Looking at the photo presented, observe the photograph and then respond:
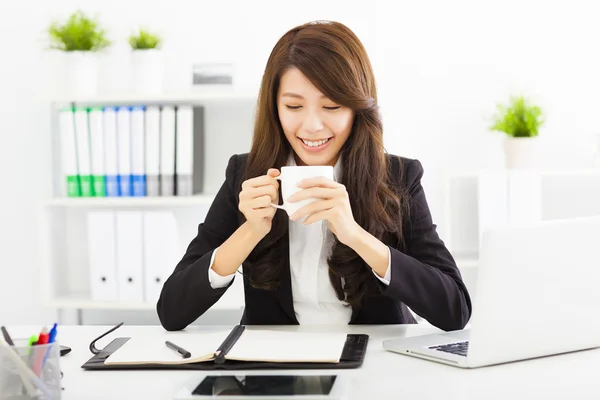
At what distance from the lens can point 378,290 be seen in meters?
1.73

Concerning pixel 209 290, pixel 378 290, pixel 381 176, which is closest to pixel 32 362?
pixel 209 290

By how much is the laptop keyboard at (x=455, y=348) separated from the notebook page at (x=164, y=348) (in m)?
0.39

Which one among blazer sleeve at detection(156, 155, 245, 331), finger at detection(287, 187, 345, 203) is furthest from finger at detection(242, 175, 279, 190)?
blazer sleeve at detection(156, 155, 245, 331)

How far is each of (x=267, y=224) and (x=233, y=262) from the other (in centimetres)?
11

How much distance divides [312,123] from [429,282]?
1.38 feet

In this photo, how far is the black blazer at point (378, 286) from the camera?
156 centimetres

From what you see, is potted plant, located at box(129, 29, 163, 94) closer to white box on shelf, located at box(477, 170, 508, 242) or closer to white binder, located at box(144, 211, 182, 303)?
white binder, located at box(144, 211, 182, 303)

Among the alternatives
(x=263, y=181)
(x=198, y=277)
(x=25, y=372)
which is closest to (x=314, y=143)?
(x=263, y=181)

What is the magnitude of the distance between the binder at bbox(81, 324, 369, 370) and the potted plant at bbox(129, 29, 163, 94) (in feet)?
5.43

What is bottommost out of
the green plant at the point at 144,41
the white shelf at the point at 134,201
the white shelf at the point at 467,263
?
the white shelf at the point at 467,263

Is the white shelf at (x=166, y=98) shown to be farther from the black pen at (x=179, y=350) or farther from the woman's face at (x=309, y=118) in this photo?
the black pen at (x=179, y=350)

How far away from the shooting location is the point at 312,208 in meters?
1.41

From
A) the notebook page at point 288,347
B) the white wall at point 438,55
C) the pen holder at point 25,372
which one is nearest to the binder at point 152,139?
the white wall at point 438,55

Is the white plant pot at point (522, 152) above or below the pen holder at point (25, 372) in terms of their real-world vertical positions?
above
